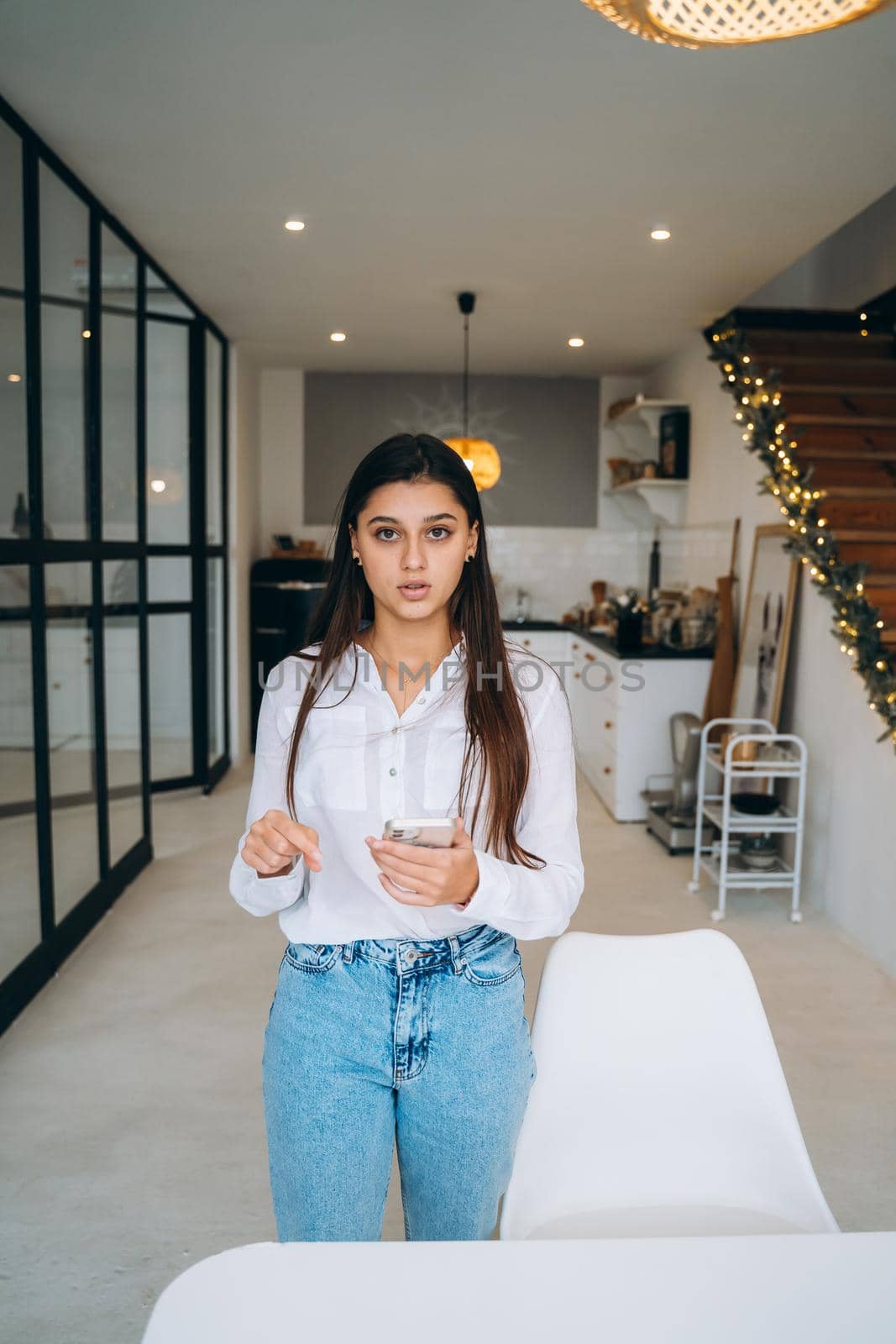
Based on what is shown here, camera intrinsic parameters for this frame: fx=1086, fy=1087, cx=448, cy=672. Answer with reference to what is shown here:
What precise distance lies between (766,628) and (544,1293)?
4231 mm

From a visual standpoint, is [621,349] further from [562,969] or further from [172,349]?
[562,969]

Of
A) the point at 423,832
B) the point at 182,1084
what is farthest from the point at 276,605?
the point at 423,832

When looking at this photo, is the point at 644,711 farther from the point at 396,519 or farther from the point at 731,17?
the point at 731,17

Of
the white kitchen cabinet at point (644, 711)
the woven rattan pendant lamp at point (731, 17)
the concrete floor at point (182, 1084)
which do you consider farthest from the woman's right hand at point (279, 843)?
the white kitchen cabinet at point (644, 711)

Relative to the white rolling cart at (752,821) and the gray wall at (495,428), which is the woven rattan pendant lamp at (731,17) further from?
the gray wall at (495,428)

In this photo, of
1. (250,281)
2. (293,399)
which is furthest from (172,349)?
(293,399)

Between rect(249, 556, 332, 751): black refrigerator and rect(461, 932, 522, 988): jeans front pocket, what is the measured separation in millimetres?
5707

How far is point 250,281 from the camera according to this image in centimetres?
492

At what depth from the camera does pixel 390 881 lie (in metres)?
1.18

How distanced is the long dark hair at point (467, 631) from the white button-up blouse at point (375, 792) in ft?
0.04

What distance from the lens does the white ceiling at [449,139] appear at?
2.52m

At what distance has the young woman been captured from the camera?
1.26 meters

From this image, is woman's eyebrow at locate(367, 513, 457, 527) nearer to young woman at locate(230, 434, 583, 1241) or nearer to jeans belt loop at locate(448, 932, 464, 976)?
young woman at locate(230, 434, 583, 1241)

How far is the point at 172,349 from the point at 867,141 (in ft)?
11.8
